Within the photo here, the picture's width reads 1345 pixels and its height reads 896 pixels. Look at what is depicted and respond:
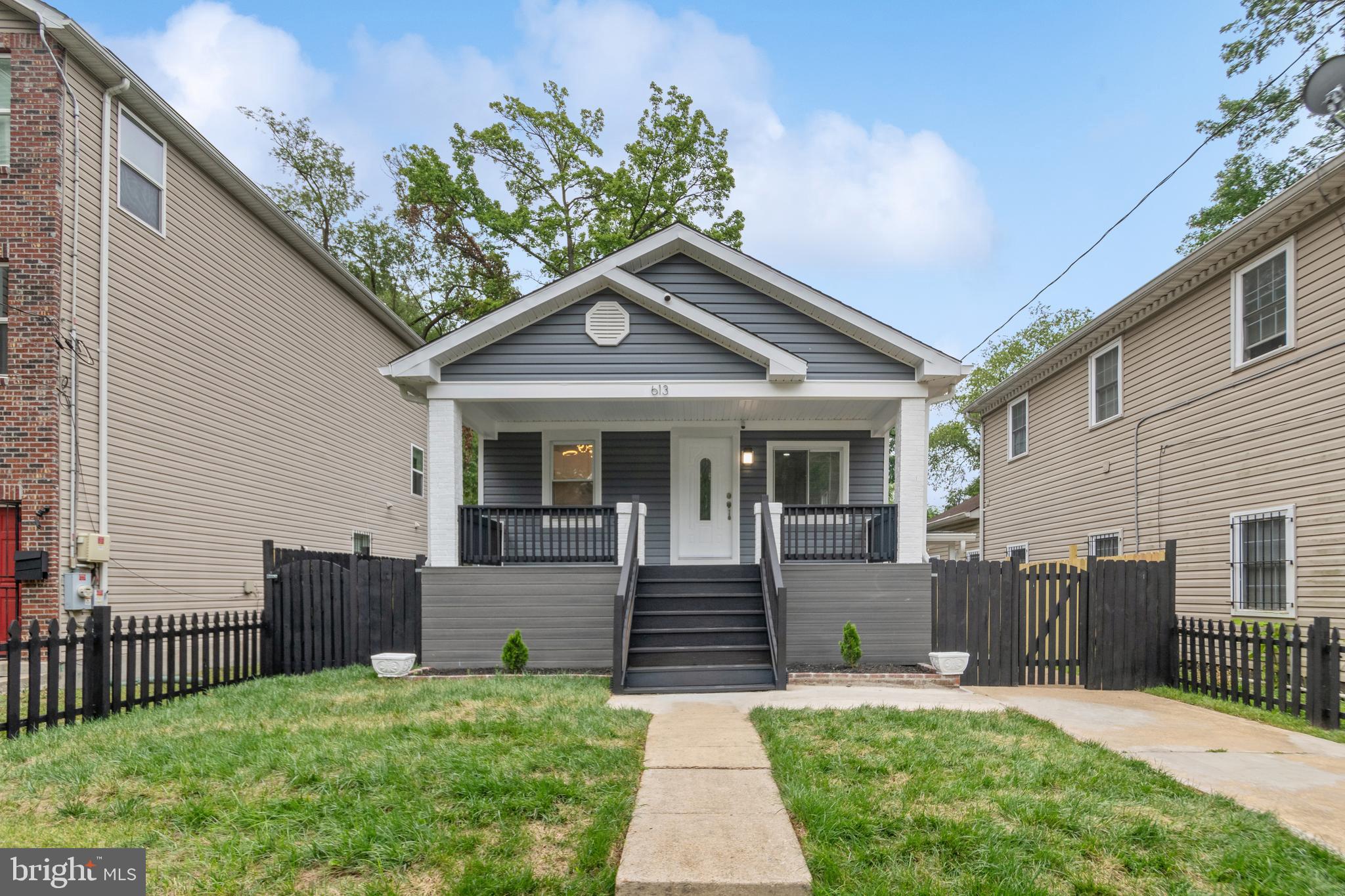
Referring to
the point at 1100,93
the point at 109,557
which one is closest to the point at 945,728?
the point at 109,557

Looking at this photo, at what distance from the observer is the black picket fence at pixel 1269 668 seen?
20.9 feet

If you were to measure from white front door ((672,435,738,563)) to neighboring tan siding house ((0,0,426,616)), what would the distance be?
22.7 feet

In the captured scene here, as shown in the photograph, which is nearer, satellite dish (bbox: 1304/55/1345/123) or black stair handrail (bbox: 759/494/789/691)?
satellite dish (bbox: 1304/55/1345/123)

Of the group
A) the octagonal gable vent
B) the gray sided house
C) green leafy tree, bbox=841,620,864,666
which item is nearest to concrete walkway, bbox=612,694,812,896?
the gray sided house

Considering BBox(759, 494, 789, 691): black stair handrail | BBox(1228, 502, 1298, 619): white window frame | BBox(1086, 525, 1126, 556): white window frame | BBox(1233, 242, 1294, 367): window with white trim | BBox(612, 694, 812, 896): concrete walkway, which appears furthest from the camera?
BBox(1086, 525, 1126, 556): white window frame

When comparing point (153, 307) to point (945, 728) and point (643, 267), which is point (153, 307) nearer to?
point (643, 267)

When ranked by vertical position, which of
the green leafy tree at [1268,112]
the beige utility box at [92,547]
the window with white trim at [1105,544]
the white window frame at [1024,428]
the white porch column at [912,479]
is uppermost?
the green leafy tree at [1268,112]

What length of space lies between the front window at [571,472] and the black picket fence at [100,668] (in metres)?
5.27

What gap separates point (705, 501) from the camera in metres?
12.5

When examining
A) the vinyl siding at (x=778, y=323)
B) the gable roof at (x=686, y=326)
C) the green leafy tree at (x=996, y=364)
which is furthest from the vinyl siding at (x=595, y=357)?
the green leafy tree at (x=996, y=364)

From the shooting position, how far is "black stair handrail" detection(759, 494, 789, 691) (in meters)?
7.80

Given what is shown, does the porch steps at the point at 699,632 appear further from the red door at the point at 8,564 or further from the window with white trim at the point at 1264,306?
the window with white trim at the point at 1264,306

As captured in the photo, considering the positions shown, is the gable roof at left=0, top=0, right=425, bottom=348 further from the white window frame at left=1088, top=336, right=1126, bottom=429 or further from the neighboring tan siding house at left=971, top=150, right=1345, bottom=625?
the white window frame at left=1088, top=336, right=1126, bottom=429

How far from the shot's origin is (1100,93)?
60.2ft
